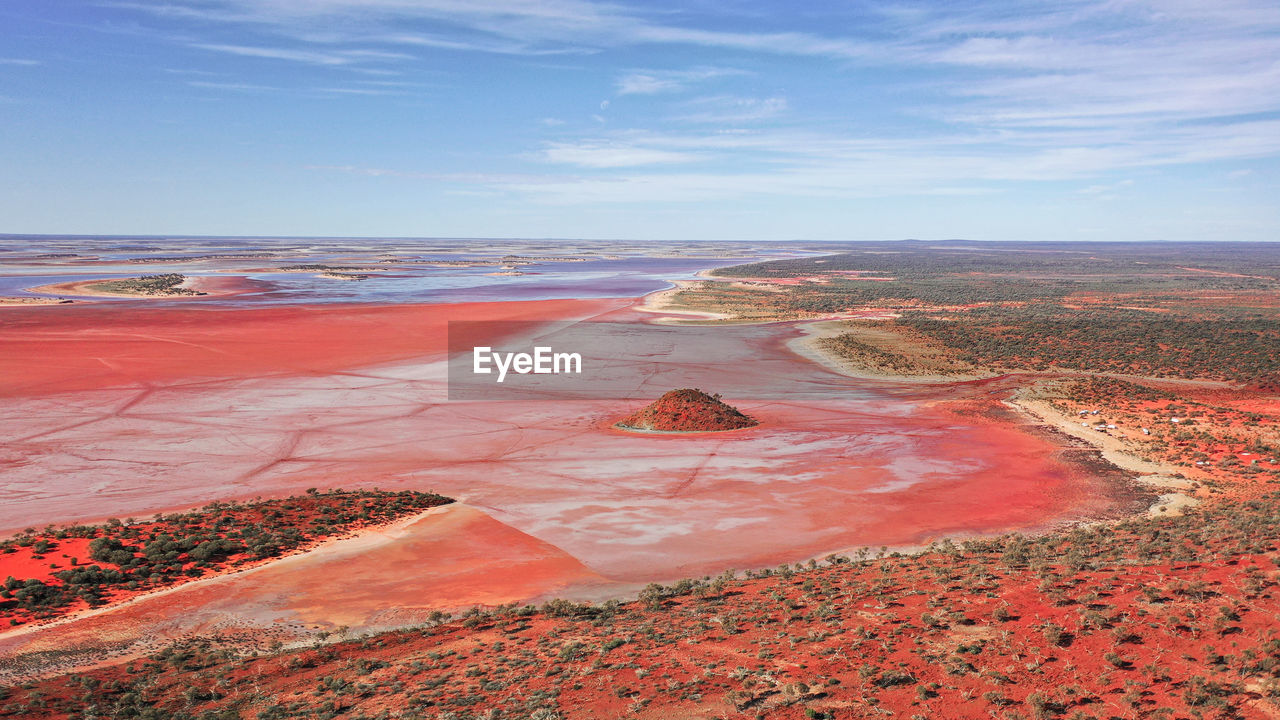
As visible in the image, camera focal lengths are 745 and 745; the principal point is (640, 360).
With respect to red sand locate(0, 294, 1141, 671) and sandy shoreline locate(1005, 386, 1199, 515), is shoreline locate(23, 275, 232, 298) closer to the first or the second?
red sand locate(0, 294, 1141, 671)

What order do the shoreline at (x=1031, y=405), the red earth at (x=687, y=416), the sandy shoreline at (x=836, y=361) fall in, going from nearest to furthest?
the shoreline at (x=1031, y=405) < the red earth at (x=687, y=416) < the sandy shoreline at (x=836, y=361)

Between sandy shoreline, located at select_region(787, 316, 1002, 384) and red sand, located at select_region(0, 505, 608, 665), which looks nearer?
red sand, located at select_region(0, 505, 608, 665)

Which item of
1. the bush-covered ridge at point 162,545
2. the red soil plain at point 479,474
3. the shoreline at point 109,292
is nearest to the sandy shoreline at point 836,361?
the red soil plain at point 479,474

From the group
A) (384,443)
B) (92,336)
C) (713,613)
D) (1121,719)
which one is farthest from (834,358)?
(92,336)

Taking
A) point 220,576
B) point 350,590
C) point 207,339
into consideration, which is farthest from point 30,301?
point 350,590

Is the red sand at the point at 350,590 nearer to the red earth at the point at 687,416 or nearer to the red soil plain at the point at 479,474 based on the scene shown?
the red soil plain at the point at 479,474

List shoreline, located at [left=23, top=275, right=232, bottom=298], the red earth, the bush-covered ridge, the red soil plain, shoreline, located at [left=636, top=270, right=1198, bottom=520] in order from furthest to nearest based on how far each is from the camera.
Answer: shoreline, located at [left=23, top=275, right=232, bottom=298] < the red earth < shoreline, located at [left=636, top=270, right=1198, bottom=520] < the red soil plain < the bush-covered ridge

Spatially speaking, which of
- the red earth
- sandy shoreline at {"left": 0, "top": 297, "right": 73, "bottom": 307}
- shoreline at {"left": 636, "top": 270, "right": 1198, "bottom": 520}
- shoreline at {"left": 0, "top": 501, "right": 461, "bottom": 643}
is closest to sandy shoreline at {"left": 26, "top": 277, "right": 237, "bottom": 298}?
sandy shoreline at {"left": 0, "top": 297, "right": 73, "bottom": 307}
